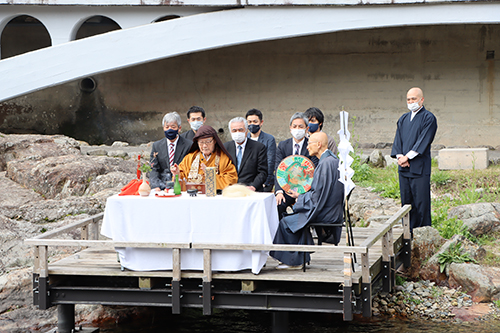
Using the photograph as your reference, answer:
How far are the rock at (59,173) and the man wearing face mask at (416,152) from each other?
5777 millimetres

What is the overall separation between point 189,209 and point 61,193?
5814 millimetres

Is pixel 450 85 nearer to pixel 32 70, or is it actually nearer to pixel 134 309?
pixel 32 70

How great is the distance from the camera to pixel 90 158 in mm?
11812

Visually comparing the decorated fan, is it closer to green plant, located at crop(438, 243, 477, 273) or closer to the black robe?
the black robe

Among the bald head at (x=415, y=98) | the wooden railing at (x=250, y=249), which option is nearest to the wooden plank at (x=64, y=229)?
the wooden railing at (x=250, y=249)

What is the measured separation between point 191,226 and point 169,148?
1.56 m

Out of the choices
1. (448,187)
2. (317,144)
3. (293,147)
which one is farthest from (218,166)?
(448,187)

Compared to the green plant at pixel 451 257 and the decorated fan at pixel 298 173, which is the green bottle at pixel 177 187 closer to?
the decorated fan at pixel 298 173

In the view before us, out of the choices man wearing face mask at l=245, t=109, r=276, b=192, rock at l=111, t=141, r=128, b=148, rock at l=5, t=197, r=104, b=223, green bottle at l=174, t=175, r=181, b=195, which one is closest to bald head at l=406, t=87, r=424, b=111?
man wearing face mask at l=245, t=109, r=276, b=192

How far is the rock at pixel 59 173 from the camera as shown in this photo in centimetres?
1089

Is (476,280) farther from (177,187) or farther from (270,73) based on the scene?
(270,73)

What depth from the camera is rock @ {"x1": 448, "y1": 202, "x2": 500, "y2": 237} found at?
861 centimetres

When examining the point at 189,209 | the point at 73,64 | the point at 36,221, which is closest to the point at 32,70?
the point at 73,64

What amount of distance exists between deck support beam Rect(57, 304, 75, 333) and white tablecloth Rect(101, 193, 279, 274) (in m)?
1.15
